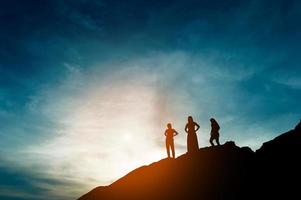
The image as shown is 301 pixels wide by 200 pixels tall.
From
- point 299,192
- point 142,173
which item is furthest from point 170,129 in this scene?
point 299,192

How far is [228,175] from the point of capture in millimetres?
27266

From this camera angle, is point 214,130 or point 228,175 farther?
point 214,130

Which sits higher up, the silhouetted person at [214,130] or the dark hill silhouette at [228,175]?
the silhouetted person at [214,130]

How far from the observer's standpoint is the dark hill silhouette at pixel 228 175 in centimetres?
2562

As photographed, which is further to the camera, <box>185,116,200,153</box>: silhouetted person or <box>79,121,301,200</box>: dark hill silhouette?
<box>185,116,200,153</box>: silhouetted person

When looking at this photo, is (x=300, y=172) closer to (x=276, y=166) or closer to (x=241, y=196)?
(x=276, y=166)

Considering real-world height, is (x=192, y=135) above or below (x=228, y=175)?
above

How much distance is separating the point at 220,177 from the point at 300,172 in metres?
5.80

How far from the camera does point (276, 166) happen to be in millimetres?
26625

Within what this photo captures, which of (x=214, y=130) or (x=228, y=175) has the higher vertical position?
(x=214, y=130)

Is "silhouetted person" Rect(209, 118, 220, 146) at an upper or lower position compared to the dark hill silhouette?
upper

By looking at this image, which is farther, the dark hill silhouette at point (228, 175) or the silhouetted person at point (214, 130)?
the silhouetted person at point (214, 130)

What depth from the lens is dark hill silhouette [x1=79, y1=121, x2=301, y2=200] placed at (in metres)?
25.6

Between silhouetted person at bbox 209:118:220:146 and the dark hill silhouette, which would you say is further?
silhouetted person at bbox 209:118:220:146
